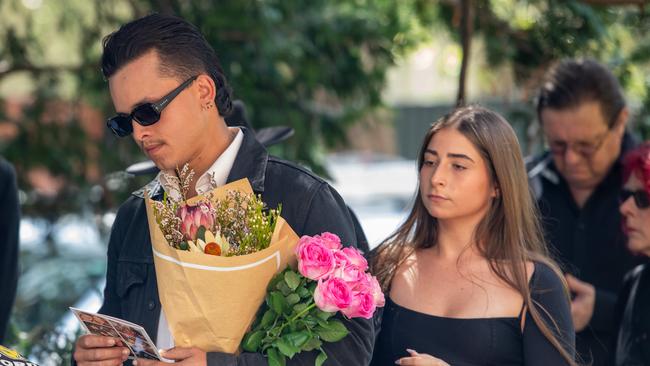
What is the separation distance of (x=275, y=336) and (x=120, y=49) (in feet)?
2.77

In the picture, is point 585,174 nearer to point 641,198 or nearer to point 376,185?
point 641,198

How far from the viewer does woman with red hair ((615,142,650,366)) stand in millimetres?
3469

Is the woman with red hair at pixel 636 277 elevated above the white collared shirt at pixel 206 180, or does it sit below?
below

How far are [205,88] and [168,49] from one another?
0.14 meters

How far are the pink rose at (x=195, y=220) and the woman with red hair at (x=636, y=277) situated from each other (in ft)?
5.91

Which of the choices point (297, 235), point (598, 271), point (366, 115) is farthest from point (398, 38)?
point (297, 235)

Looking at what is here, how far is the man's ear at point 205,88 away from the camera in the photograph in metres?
2.60

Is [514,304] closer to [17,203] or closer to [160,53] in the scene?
[160,53]

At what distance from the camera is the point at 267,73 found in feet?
18.9

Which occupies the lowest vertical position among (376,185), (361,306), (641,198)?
(376,185)

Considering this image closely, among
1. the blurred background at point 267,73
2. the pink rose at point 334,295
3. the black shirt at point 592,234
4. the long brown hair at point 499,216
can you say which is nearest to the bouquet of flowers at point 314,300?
the pink rose at point 334,295

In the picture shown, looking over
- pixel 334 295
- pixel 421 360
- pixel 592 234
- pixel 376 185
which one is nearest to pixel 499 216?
pixel 421 360

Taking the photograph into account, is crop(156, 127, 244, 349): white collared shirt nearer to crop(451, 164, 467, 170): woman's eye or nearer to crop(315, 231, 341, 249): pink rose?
crop(315, 231, 341, 249): pink rose

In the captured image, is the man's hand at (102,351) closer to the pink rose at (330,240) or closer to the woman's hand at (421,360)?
the pink rose at (330,240)
